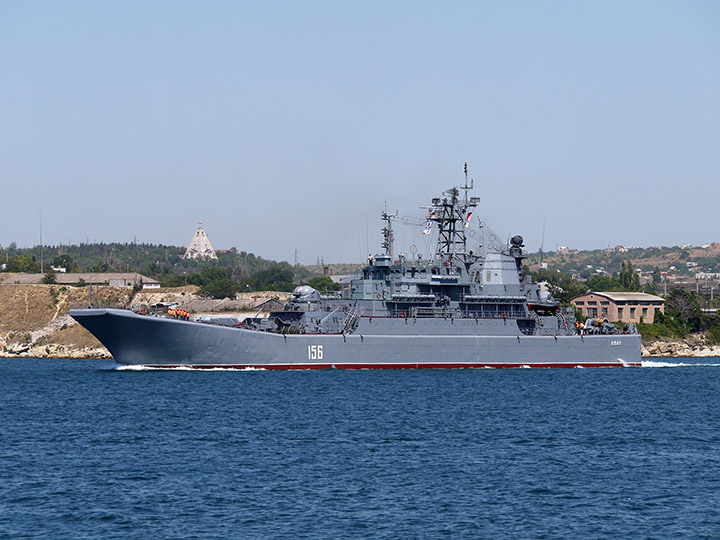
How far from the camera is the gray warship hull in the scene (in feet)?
163

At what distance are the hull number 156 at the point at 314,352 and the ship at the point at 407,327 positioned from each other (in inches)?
2.2

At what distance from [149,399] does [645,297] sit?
7132 centimetres

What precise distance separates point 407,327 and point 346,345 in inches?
158

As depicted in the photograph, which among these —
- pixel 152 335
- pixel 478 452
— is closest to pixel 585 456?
pixel 478 452

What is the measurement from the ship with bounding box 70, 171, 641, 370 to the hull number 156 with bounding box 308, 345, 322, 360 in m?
0.06

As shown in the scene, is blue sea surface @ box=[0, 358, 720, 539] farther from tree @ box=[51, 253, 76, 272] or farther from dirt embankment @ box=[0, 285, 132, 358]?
tree @ box=[51, 253, 76, 272]

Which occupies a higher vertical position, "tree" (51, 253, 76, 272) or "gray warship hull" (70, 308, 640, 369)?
"tree" (51, 253, 76, 272)

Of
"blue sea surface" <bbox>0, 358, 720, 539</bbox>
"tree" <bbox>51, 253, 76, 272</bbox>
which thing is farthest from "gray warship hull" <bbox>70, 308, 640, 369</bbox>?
"tree" <bbox>51, 253, 76, 272</bbox>

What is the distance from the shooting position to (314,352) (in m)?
52.0

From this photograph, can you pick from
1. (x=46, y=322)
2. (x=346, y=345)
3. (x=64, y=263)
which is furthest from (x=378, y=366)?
(x=64, y=263)

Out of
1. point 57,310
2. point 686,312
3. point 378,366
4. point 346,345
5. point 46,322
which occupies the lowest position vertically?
point 378,366

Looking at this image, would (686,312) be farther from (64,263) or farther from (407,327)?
(64,263)

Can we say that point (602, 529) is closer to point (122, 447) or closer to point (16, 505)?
point (16, 505)

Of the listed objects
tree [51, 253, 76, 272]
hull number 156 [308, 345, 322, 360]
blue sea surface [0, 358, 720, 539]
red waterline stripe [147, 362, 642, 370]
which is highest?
tree [51, 253, 76, 272]
